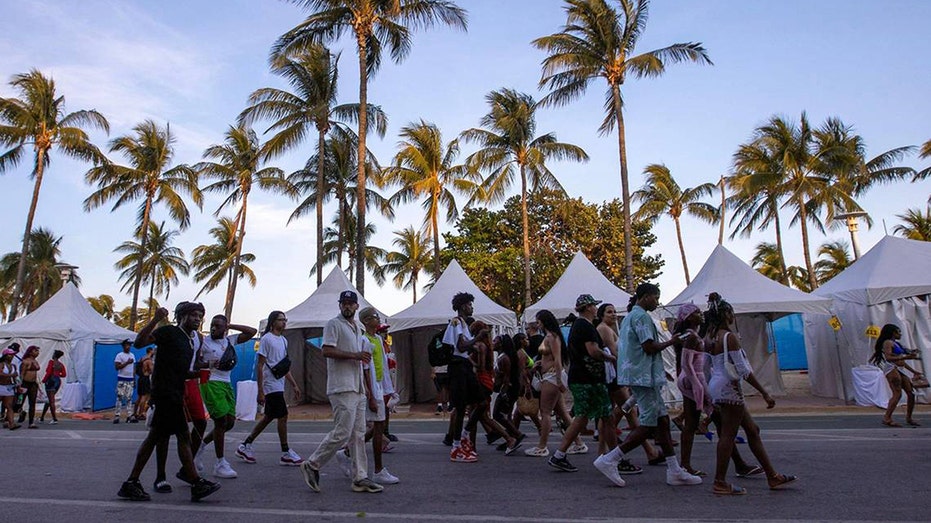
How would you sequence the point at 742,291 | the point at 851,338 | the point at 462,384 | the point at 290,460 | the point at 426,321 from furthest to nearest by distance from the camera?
the point at 426,321 → the point at 742,291 → the point at 851,338 → the point at 462,384 → the point at 290,460

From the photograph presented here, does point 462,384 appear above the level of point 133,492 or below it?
above

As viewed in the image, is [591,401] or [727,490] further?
[591,401]

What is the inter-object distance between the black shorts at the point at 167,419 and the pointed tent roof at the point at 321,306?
12264 mm

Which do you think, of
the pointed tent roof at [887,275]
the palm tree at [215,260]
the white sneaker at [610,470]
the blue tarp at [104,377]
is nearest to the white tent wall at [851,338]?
the pointed tent roof at [887,275]

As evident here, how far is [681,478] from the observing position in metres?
6.13

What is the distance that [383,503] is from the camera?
570cm

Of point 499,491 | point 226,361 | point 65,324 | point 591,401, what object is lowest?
point 499,491

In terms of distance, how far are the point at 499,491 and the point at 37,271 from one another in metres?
50.6

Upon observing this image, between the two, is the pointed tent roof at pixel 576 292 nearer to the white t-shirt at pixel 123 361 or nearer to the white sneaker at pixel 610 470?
the white t-shirt at pixel 123 361

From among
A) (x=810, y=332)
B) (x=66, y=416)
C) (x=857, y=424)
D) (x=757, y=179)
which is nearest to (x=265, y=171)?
(x=66, y=416)

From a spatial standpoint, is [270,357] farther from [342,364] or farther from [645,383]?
[645,383]

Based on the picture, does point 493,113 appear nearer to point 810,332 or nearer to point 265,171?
point 265,171

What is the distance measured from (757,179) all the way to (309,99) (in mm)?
18995

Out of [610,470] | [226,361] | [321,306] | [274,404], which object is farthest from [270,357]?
[321,306]
